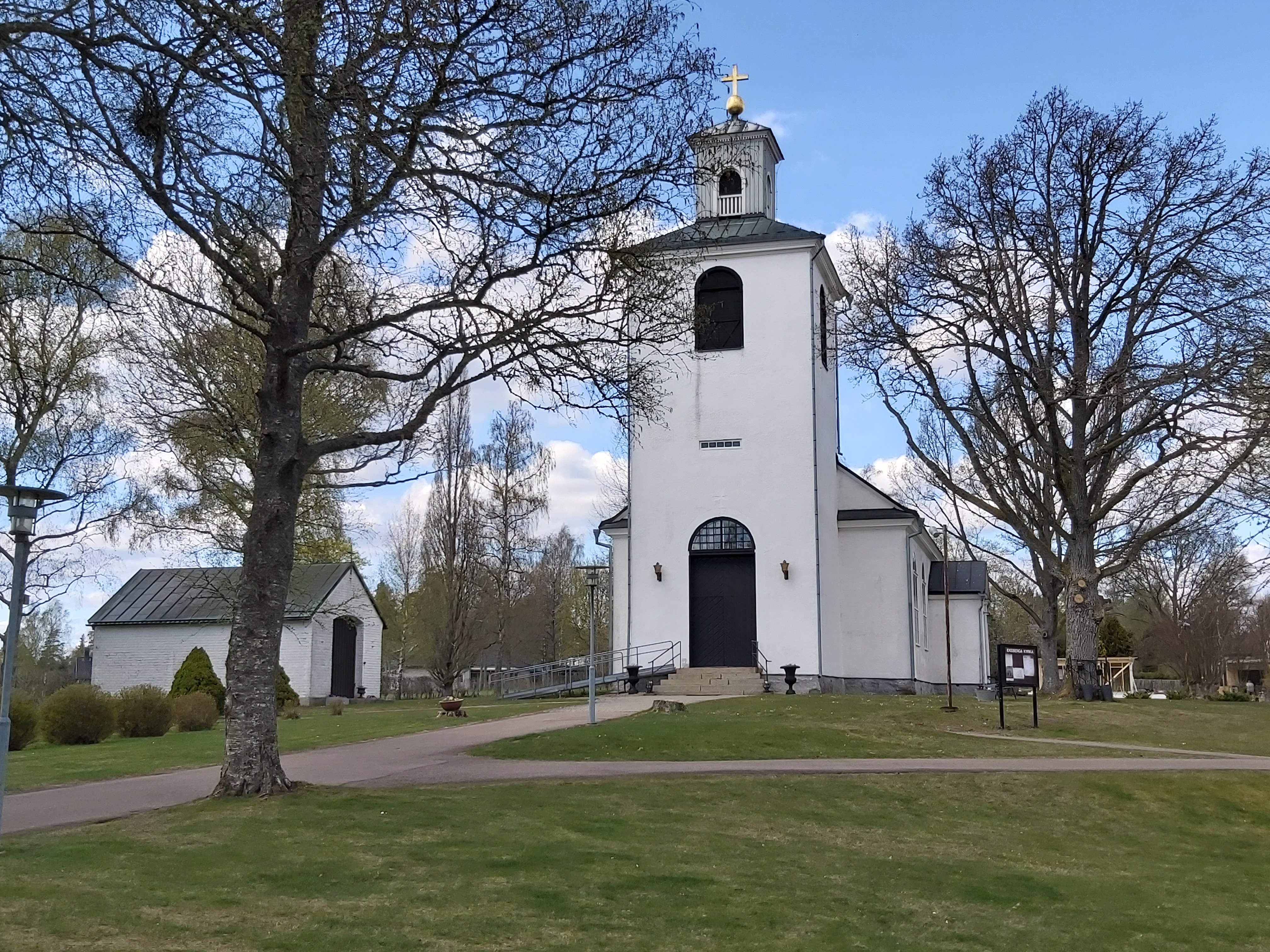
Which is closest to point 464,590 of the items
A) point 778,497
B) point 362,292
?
point 778,497

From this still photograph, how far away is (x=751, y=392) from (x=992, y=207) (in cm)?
800

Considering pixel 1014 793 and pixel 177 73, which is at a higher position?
pixel 177 73

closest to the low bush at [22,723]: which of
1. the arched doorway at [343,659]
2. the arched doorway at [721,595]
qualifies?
the arched doorway at [721,595]

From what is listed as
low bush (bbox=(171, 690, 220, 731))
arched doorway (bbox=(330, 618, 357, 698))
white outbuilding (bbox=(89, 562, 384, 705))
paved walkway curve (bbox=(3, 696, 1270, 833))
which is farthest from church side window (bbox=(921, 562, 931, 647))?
low bush (bbox=(171, 690, 220, 731))

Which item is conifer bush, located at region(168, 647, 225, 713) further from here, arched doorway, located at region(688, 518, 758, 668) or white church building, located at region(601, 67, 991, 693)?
arched doorway, located at region(688, 518, 758, 668)

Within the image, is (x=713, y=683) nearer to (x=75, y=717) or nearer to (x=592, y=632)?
(x=592, y=632)

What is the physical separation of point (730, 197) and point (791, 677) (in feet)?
47.0

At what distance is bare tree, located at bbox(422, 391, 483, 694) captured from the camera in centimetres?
4184

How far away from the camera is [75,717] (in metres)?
21.1

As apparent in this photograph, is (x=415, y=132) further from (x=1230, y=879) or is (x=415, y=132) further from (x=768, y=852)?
(x=1230, y=879)

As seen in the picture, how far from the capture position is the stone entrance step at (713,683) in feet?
93.3

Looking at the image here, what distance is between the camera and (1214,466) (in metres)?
25.8

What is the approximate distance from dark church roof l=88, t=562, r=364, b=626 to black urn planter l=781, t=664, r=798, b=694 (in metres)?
17.9

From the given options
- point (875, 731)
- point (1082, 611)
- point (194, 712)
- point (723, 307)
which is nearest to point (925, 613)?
point (1082, 611)
